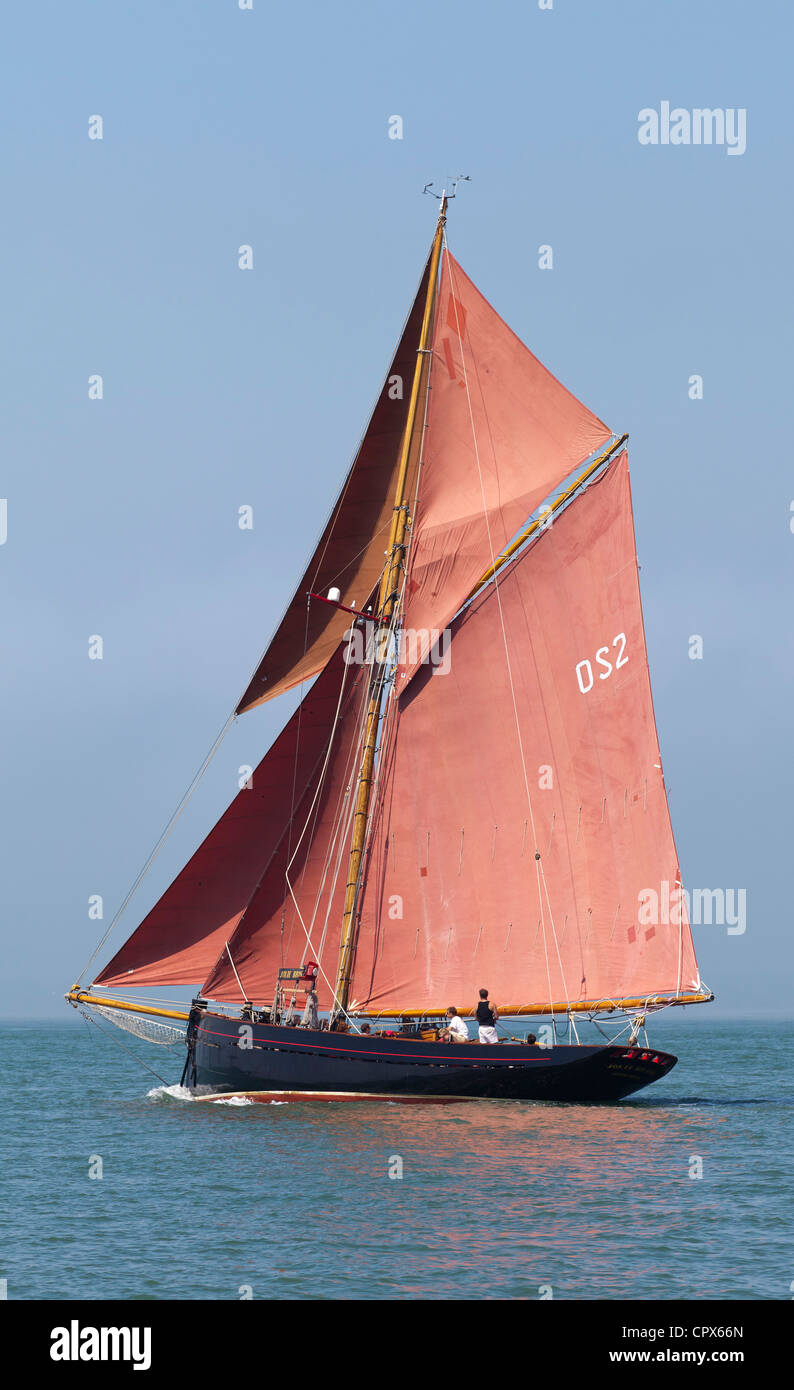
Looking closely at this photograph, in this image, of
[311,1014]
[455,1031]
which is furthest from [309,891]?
[455,1031]

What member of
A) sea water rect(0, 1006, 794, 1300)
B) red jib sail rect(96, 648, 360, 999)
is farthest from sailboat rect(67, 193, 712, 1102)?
sea water rect(0, 1006, 794, 1300)

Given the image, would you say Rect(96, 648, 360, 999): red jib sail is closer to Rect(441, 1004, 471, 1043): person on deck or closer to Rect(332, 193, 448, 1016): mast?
Rect(332, 193, 448, 1016): mast

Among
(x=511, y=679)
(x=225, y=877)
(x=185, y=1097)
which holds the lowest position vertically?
(x=185, y=1097)

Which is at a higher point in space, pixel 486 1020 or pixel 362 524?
pixel 362 524

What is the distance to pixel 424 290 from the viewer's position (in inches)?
1724

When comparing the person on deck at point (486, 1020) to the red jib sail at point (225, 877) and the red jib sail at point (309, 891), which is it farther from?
the red jib sail at point (225, 877)

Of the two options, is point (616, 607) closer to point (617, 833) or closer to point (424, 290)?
point (617, 833)

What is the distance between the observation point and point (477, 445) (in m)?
43.0

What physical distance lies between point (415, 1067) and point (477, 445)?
17.6 m

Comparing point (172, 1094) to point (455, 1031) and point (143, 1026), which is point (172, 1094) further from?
point (455, 1031)

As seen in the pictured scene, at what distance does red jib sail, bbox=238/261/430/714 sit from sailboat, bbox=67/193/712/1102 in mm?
70

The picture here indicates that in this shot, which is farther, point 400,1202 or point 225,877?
point 225,877

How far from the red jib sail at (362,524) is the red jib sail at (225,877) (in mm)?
2599
